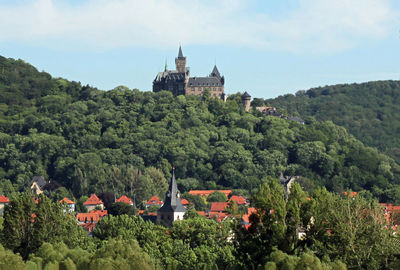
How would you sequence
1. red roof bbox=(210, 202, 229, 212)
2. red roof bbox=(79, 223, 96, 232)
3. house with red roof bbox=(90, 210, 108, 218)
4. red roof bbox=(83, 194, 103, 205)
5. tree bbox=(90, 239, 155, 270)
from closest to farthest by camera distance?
tree bbox=(90, 239, 155, 270), red roof bbox=(79, 223, 96, 232), house with red roof bbox=(90, 210, 108, 218), red roof bbox=(210, 202, 229, 212), red roof bbox=(83, 194, 103, 205)

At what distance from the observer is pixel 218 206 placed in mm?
149875

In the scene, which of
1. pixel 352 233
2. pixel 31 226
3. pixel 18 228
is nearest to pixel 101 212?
pixel 31 226

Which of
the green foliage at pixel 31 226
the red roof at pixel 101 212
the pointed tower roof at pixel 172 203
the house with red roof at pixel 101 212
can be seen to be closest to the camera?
the green foliage at pixel 31 226

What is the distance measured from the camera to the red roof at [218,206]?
148 m

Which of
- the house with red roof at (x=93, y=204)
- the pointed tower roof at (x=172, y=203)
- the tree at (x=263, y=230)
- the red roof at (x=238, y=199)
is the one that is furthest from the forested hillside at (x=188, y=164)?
the tree at (x=263, y=230)

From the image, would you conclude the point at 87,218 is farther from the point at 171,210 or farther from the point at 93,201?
the point at 171,210

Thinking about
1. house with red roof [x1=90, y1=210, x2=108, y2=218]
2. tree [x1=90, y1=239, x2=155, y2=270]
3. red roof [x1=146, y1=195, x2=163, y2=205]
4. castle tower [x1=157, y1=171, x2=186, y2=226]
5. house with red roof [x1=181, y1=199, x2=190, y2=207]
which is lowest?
house with red roof [x1=90, y1=210, x2=108, y2=218]

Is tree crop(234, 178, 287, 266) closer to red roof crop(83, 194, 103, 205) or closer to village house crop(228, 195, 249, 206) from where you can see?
village house crop(228, 195, 249, 206)

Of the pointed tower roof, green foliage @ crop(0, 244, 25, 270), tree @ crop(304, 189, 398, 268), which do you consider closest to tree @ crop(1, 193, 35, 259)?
green foliage @ crop(0, 244, 25, 270)

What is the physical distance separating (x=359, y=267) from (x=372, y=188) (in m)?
121

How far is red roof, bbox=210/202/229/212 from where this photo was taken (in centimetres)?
14754

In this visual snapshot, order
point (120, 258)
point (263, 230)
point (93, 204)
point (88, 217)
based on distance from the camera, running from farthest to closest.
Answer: point (93, 204)
point (88, 217)
point (263, 230)
point (120, 258)

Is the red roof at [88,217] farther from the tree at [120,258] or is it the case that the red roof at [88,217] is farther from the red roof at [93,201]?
the tree at [120,258]

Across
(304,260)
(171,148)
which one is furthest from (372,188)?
(304,260)
